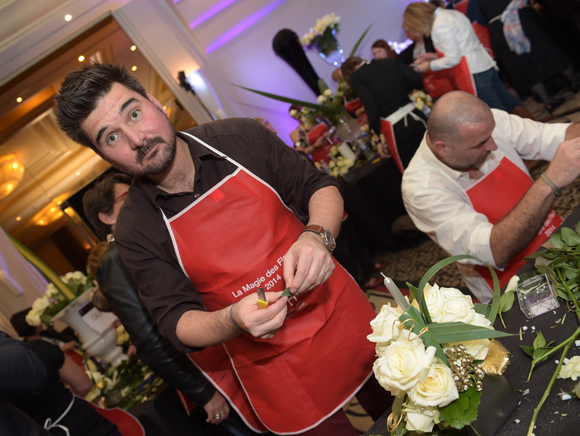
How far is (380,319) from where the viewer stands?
76cm

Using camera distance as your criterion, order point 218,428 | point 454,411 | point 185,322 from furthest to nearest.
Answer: point 218,428 → point 185,322 → point 454,411

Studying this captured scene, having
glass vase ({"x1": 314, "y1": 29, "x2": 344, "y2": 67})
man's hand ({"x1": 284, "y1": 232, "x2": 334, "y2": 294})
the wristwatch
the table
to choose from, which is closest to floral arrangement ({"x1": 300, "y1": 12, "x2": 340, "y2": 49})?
glass vase ({"x1": 314, "y1": 29, "x2": 344, "y2": 67})

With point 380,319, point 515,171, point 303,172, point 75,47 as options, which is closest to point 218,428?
point 303,172

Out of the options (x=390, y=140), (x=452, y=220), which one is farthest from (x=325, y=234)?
(x=390, y=140)

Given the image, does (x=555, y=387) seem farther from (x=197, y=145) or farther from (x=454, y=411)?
(x=197, y=145)

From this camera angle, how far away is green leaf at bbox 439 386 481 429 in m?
0.69

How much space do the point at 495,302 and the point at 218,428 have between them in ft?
5.59

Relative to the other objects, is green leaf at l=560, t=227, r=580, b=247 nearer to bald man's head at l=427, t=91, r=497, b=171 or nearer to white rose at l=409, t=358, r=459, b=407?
white rose at l=409, t=358, r=459, b=407

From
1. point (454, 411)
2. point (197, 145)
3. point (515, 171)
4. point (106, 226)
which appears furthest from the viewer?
point (106, 226)

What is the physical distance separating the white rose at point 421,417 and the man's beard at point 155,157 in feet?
3.07

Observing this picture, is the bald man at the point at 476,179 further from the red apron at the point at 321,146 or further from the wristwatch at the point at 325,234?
the red apron at the point at 321,146

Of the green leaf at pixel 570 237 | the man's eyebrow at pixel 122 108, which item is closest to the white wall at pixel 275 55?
the man's eyebrow at pixel 122 108

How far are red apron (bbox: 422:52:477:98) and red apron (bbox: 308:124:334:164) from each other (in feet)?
3.37

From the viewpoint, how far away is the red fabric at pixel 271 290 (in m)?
1.28
